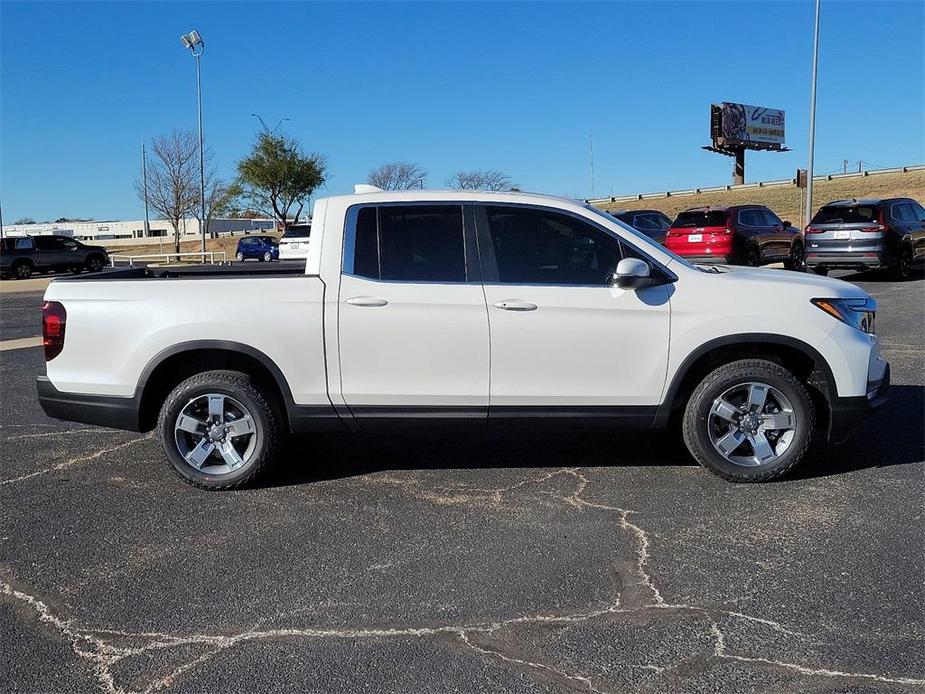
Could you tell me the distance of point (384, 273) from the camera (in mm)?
5008

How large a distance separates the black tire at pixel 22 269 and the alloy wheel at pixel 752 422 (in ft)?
101

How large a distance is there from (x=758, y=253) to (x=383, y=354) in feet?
54.5

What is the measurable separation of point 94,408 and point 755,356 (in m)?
4.11

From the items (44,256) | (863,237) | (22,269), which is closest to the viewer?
(863,237)

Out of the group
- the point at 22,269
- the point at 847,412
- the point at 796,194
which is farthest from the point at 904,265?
the point at 796,194

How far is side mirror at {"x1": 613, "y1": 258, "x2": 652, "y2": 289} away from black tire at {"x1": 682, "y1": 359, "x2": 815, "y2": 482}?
753 millimetres

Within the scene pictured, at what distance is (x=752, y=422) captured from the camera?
5059 millimetres

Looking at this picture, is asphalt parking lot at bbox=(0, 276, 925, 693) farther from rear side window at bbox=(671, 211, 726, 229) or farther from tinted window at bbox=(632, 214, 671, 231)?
tinted window at bbox=(632, 214, 671, 231)

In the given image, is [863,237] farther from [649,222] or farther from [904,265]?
[649,222]

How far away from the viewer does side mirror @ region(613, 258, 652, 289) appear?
478 centimetres

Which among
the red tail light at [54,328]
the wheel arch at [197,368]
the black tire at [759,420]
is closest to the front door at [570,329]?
the black tire at [759,420]

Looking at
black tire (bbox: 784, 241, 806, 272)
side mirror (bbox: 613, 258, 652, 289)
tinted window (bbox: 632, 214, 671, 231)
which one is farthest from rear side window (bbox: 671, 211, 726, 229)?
side mirror (bbox: 613, 258, 652, 289)

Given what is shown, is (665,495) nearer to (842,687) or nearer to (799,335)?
(799,335)

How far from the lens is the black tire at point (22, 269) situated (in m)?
30.1
